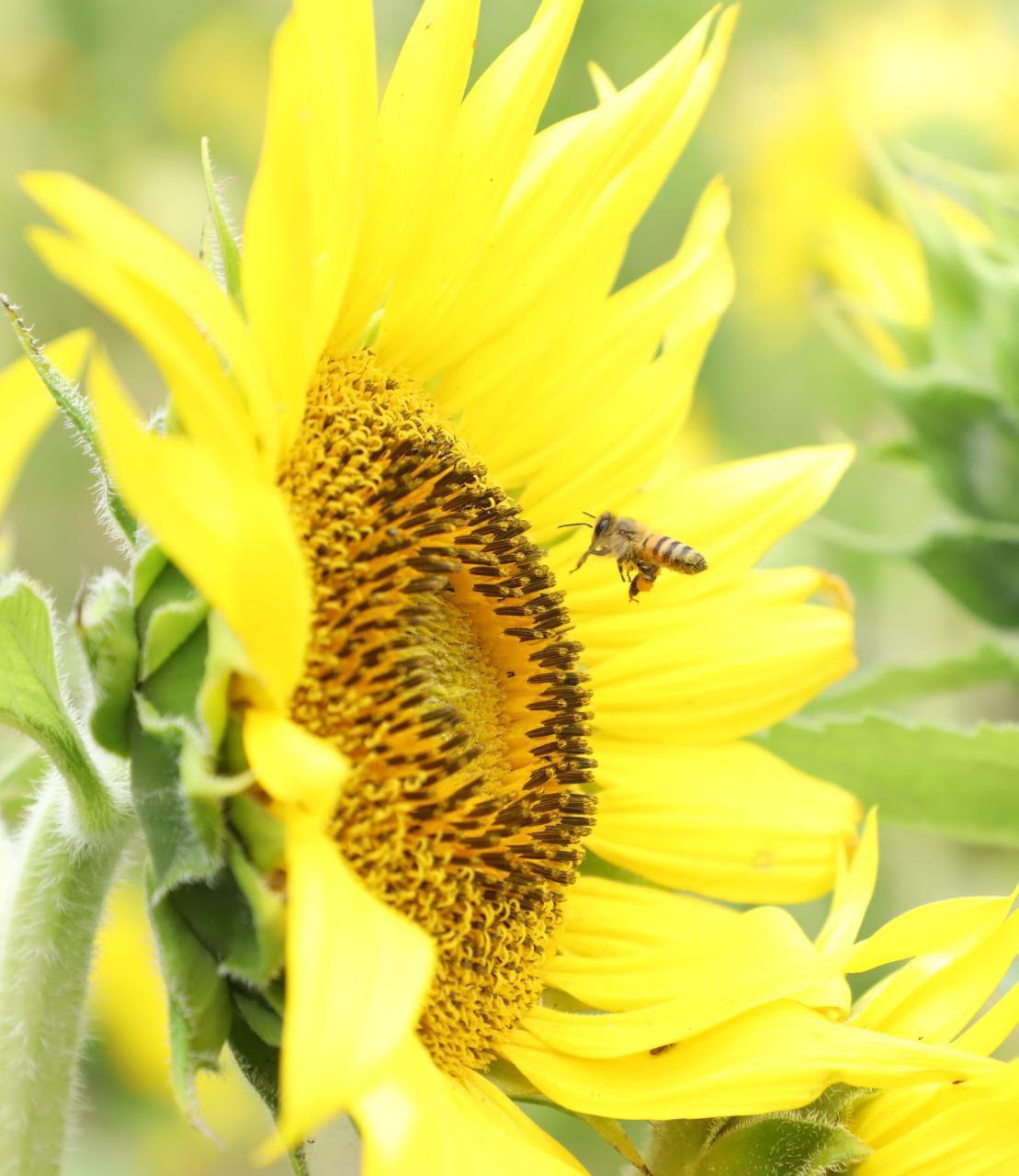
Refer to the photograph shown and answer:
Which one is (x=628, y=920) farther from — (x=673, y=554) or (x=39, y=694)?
(x=39, y=694)

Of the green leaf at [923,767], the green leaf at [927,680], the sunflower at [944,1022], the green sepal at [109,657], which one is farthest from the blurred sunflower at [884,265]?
the green sepal at [109,657]

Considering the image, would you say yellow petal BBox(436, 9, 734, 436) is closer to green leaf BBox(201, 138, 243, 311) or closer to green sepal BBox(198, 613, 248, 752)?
green leaf BBox(201, 138, 243, 311)

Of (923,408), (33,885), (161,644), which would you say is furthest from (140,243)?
(923,408)

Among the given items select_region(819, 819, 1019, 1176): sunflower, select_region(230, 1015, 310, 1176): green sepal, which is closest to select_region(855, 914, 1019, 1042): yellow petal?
select_region(819, 819, 1019, 1176): sunflower

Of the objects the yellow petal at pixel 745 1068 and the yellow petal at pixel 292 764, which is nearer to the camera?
the yellow petal at pixel 292 764

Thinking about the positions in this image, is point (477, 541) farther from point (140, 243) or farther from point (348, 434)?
point (140, 243)

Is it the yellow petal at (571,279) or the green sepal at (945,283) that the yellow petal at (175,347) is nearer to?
the yellow petal at (571,279)
